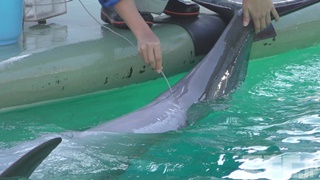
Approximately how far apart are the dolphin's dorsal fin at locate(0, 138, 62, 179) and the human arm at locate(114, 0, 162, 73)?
1.26 meters

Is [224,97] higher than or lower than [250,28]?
lower

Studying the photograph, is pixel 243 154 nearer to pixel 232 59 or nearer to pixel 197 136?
pixel 197 136

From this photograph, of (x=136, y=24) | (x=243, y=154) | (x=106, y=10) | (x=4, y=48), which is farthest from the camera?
(x=106, y=10)

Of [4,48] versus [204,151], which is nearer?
[204,151]

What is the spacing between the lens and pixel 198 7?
4.23 metres

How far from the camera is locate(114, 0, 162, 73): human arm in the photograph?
3373 mm

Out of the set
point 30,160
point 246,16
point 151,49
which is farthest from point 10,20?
point 30,160

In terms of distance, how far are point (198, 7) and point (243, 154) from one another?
138 cm

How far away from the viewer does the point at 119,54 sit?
3.79 meters

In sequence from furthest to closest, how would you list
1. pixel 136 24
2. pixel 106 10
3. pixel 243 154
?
pixel 106 10, pixel 136 24, pixel 243 154

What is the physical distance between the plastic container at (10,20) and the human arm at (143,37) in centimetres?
54

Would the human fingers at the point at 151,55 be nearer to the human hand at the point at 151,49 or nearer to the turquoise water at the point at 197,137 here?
the human hand at the point at 151,49

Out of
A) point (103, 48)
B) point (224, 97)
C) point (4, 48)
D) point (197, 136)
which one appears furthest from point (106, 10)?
point (197, 136)

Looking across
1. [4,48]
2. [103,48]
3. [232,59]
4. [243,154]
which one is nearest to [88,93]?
[103,48]
